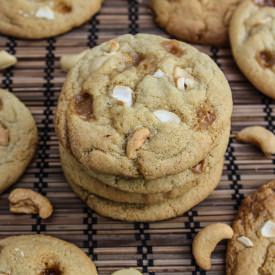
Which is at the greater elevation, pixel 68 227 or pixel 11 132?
pixel 11 132

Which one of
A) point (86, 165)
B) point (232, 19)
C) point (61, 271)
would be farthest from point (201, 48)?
point (61, 271)

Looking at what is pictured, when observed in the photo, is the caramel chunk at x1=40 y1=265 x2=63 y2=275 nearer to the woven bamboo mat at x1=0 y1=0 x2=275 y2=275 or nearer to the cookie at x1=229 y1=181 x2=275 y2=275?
the woven bamboo mat at x1=0 y1=0 x2=275 y2=275

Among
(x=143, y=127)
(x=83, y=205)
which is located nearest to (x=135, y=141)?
(x=143, y=127)

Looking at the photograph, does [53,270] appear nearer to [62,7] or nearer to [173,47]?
[173,47]

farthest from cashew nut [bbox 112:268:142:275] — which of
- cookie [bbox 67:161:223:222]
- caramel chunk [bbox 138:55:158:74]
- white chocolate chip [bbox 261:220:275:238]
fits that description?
caramel chunk [bbox 138:55:158:74]

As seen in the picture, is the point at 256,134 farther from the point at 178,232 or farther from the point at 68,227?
the point at 68,227

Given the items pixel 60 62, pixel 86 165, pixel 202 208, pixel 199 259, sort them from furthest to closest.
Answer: pixel 60 62, pixel 202 208, pixel 199 259, pixel 86 165
